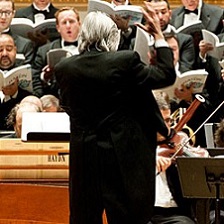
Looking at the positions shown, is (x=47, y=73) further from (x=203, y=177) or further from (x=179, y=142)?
(x=203, y=177)

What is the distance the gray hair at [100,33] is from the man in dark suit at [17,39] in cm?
183

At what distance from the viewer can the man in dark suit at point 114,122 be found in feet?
5.57

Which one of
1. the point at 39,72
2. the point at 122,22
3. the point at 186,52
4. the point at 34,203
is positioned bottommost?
the point at 34,203

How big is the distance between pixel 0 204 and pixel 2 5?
142cm

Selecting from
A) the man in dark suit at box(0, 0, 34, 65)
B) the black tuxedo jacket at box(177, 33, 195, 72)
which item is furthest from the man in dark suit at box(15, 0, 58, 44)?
the black tuxedo jacket at box(177, 33, 195, 72)

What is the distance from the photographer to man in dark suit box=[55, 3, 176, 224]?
1699 millimetres

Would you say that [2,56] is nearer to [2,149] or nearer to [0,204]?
[2,149]

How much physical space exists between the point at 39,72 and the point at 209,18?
3.21 ft

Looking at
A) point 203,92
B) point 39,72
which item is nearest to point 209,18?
point 203,92

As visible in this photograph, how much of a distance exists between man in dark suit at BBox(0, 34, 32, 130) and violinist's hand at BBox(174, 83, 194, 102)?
0.77 metres

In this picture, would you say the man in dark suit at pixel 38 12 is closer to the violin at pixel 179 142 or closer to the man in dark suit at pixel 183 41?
the man in dark suit at pixel 183 41

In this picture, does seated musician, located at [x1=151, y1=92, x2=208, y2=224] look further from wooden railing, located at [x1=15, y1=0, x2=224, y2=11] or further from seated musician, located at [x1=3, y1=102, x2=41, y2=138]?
wooden railing, located at [x1=15, y1=0, x2=224, y2=11]

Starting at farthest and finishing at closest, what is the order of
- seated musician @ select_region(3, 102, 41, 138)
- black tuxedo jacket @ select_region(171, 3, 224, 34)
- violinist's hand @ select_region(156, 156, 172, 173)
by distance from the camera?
black tuxedo jacket @ select_region(171, 3, 224, 34), seated musician @ select_region(3, 102, 41, 138), violinist's hand @ select_region(156, 156, 172, 173)

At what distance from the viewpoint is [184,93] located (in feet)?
11.2
